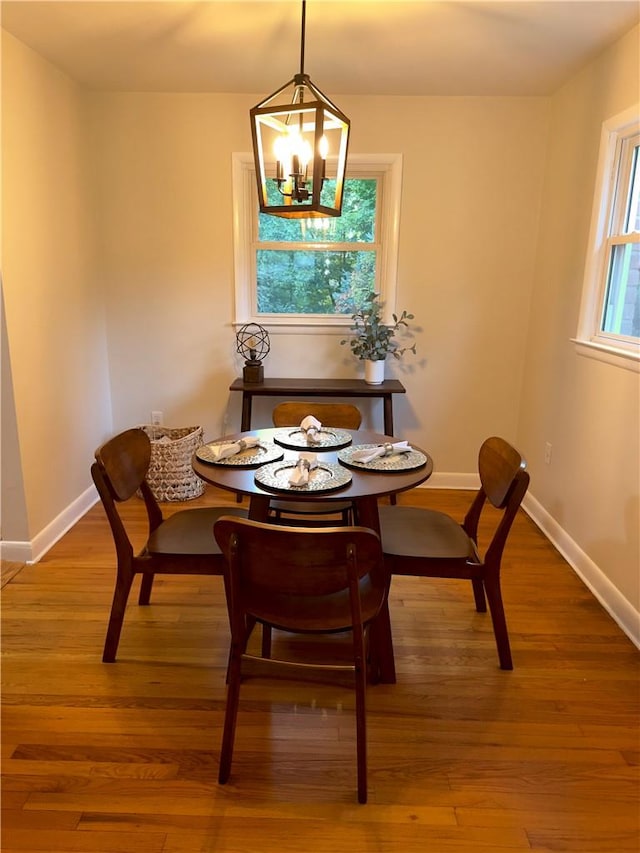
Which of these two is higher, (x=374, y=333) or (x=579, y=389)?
(x=374, y=333)

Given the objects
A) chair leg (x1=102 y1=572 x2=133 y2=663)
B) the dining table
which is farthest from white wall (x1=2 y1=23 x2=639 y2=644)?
the dining table

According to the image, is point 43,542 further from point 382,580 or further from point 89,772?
point 382,580

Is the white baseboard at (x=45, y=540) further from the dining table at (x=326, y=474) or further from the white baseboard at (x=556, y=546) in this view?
the dining table at (x=326, y=474)

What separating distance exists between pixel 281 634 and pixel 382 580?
25.6 inches

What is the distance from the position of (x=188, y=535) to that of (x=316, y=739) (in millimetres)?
816

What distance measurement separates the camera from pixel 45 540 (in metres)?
2.85

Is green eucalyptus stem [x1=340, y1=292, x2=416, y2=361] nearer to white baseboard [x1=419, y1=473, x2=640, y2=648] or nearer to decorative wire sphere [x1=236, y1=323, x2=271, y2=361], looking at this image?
decorative wire sphere [x1=236, y1=323, x2=271, y2=361]

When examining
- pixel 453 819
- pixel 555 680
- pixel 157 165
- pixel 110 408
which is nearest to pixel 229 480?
pixel 453 819

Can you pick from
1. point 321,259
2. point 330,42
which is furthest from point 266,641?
point 330,42

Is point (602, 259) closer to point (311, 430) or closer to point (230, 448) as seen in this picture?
point (311, 430)

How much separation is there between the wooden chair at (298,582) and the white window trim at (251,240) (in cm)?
229

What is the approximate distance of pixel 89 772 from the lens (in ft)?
5.23

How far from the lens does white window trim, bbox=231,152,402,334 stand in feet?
11.1

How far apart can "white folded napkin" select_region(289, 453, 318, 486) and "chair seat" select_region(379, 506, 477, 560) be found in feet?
1.29
